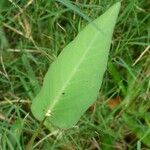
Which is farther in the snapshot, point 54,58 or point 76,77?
point 54,58

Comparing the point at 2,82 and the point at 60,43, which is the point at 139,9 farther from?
the point at 2,82

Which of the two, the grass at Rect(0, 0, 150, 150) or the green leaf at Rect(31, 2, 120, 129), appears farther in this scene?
the grass at Rect(0, 0, 150, 150)

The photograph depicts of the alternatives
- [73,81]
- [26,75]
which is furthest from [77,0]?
[73,81]

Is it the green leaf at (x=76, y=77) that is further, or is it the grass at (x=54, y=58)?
the grass at (x=54, y=58)

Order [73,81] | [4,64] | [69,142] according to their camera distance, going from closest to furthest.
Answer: [73,81], [69,142], [4,64]

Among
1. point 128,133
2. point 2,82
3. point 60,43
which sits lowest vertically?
point 128,133
